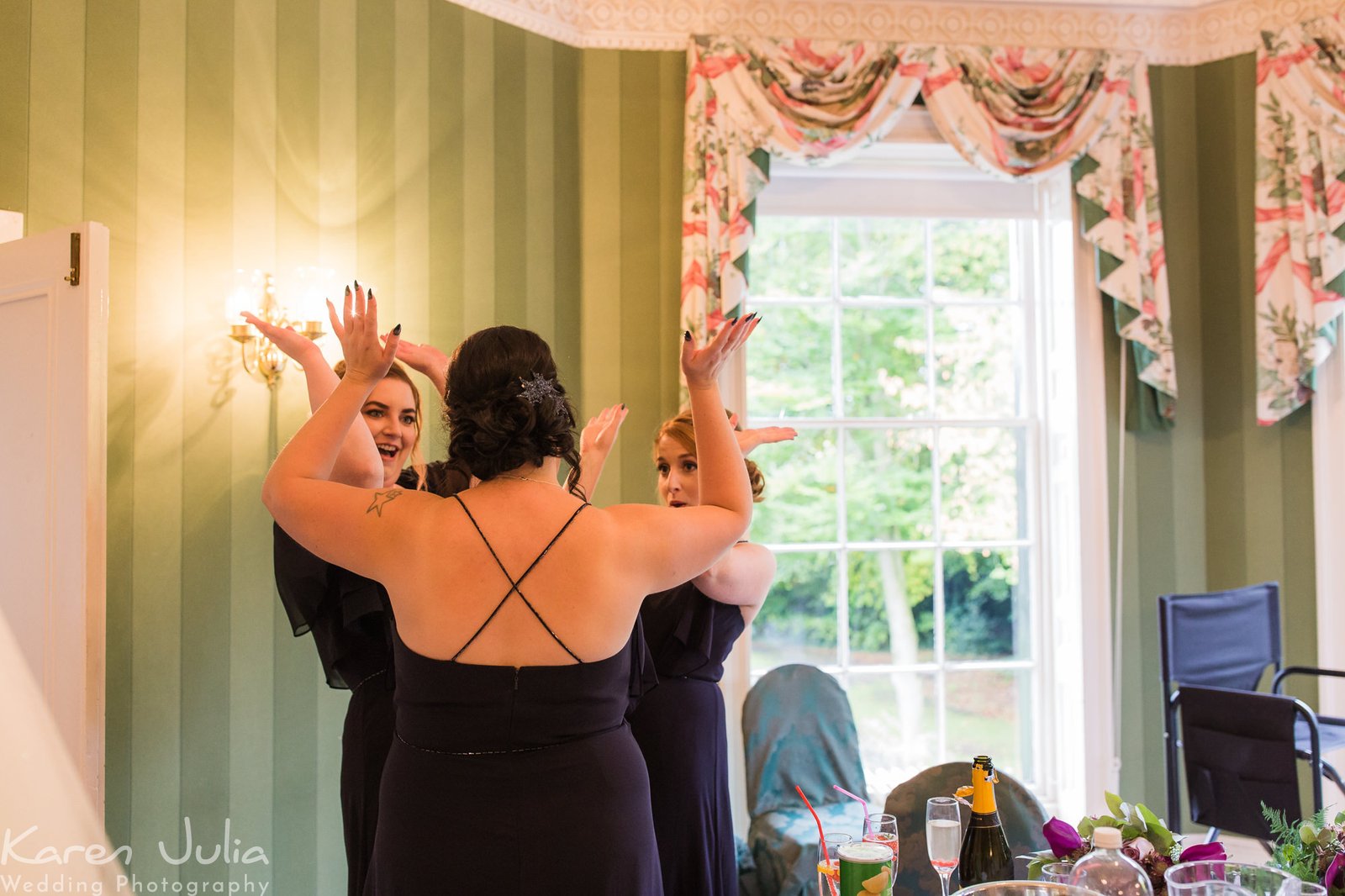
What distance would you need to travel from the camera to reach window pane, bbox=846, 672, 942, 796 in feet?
14.3

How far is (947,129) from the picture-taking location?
411cm

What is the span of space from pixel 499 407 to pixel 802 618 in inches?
Result: 116

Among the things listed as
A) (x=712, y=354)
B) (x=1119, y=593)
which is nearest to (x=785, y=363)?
(x=1119, y=593)

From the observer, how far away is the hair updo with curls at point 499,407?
158 centimetres

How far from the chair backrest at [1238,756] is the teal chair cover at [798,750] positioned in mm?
1025

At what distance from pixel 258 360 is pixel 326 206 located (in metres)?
0.55

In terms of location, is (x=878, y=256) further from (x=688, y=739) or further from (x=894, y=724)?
(x=688, y=739)

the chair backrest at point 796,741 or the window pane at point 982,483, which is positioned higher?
the window pane at point 982,483

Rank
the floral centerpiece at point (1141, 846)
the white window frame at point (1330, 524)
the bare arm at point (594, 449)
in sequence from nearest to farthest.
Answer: the floral centerpiece at point (1141, 846), the bare arm at point (594, 449), the white window frame at point (1330, 524)

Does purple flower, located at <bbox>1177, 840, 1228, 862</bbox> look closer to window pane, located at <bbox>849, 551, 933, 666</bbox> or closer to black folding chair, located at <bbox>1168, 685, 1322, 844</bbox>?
black folding chair, located at <bbox>1168, 685, 1322, 844</bbox>

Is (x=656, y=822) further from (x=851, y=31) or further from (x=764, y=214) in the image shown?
(x=851, y=31)

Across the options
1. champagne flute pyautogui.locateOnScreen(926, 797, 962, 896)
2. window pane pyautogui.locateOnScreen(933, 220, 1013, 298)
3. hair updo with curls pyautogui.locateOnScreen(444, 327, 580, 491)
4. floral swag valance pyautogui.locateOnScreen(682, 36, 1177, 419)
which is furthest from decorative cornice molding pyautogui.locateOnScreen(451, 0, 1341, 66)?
champagne flute pyautogui.locateOnScreen(926, 797, 962, 896)

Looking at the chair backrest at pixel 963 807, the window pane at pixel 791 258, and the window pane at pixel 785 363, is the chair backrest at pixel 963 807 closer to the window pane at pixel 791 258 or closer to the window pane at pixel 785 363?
the window pane at pixel 785 363

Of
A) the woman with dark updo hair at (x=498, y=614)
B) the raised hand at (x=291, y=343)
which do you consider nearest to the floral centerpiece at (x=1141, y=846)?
the woman with dark updo hair at (x=498, y=614)
